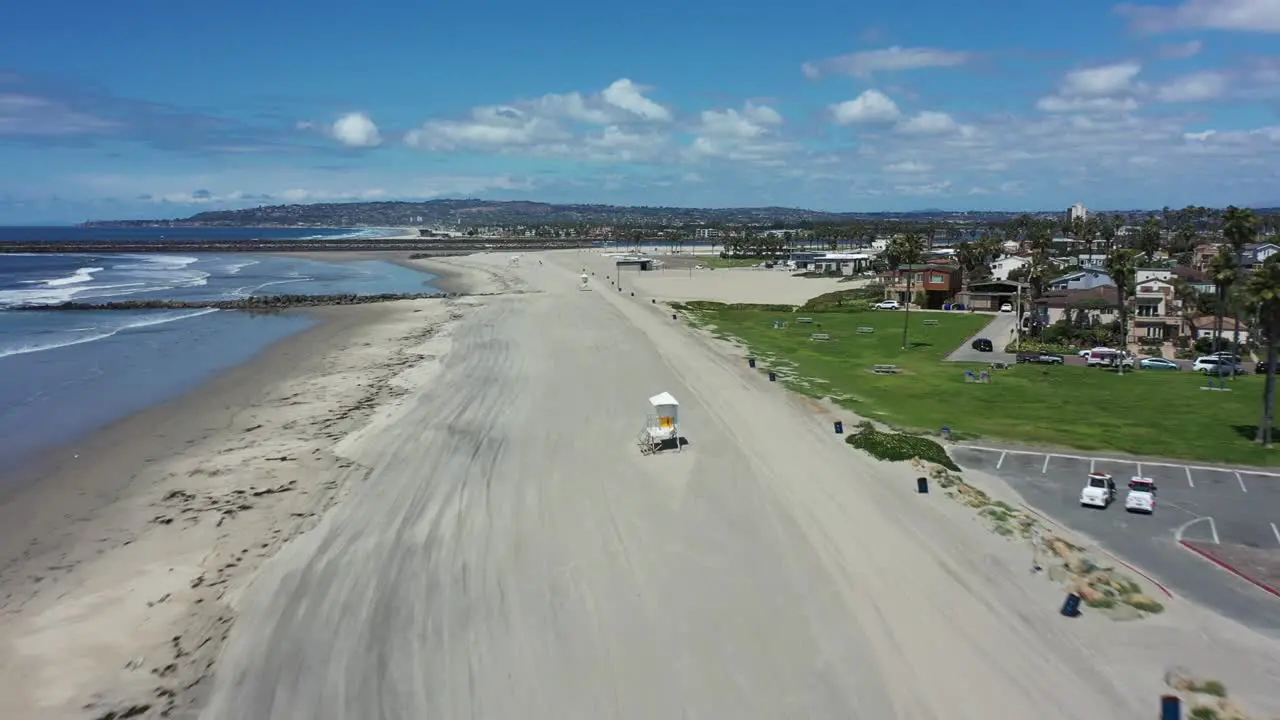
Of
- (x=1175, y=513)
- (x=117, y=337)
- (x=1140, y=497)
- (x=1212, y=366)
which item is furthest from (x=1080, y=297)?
(x=117, y=337)

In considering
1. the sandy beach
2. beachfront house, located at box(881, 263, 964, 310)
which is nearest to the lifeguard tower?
the sandy beach

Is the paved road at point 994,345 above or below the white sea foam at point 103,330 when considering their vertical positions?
below

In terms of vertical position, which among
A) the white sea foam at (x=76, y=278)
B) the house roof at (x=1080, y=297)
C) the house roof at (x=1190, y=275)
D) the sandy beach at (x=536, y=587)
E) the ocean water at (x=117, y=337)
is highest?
the house roof at (x=1190, y=275)

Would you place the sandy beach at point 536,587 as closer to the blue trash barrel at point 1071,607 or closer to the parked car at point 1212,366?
the blue trash barrel at point 1071,607

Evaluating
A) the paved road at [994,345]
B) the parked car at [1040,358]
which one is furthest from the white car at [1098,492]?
the parked car at [1040,358]

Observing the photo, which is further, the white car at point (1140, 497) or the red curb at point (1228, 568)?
the white car at point (1140, 497)

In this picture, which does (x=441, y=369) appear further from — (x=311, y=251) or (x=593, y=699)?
(x=311, y=251)

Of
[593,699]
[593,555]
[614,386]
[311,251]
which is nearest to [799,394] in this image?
[614,386]

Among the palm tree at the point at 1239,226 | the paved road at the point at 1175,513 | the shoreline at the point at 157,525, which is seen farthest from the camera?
the palm tree at the point at 1239,226
